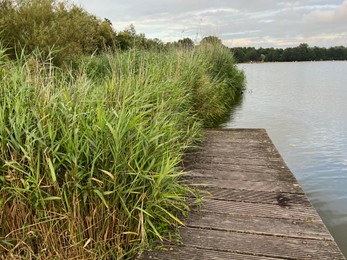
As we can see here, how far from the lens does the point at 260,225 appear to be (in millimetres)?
1892

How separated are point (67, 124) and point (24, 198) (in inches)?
17.0

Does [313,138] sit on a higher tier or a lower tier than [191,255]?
lower

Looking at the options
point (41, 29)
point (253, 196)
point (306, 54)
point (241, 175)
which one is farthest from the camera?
point (306, 54)

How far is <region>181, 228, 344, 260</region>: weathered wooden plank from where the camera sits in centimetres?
163

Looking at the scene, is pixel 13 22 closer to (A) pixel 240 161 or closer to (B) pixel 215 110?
(B) pixel 215 110

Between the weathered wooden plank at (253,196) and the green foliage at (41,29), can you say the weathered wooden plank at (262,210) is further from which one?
the green foliage at (41,29)

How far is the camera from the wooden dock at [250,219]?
1652 millimetres

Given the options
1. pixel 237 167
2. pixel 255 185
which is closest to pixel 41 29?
pixel 237 167

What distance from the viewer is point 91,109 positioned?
6.29ft

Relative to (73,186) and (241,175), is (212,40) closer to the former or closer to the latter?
(241,175)

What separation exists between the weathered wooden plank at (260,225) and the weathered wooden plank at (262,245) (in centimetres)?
5

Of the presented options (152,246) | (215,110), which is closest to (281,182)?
(152,246)

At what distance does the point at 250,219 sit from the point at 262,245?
0.93ft

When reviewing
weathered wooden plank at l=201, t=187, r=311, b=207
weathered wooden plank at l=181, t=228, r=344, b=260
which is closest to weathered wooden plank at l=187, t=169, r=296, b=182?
weathered wooden plank at l=201, t=187, r=311, b=207
